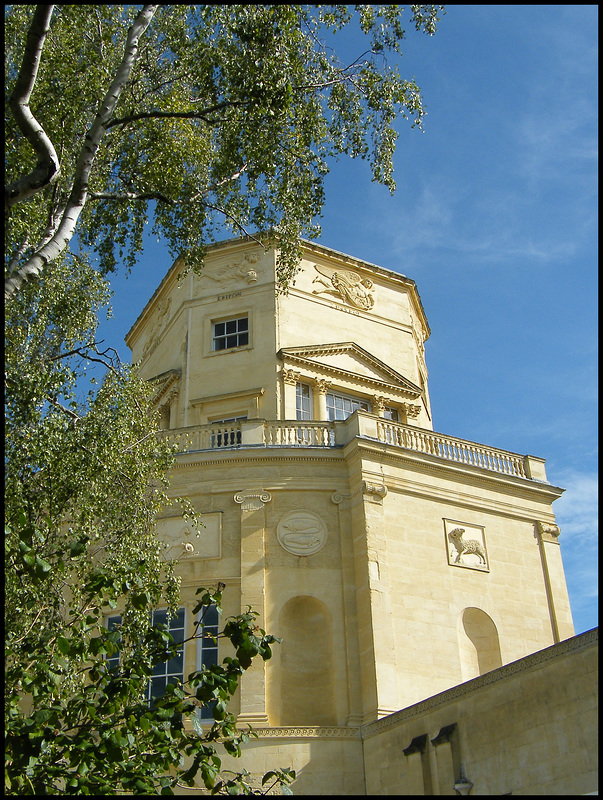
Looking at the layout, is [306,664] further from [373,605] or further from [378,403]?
[378,403]

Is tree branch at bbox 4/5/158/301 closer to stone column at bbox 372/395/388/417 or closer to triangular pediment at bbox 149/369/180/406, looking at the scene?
triangular pediment at bbox 149/369/180/406

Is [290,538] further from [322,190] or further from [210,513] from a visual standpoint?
[322,190]

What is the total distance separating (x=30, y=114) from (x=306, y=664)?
1438cm

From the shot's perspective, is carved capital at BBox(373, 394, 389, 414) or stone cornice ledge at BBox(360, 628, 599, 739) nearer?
stone cornice ledge at BBox(360, 628, 599, 739)

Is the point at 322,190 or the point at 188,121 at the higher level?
the point at 188,121

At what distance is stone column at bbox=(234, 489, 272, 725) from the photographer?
19.6 meters

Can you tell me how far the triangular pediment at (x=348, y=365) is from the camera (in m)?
28.0

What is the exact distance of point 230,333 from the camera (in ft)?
95.5

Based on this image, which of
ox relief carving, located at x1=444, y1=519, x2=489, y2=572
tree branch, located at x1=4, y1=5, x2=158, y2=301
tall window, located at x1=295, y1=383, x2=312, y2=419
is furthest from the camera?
tall window, located at x1=295, y1=383, x2=312, y2=419

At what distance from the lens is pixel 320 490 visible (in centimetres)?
2262

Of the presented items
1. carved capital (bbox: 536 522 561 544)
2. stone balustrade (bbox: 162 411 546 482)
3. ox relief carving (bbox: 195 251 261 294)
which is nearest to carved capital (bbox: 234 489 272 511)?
stone balustrade (bbox: 162 411 546 482)

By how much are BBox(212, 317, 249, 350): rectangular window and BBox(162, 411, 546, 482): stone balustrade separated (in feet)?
15.8

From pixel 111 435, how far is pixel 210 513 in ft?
26.6

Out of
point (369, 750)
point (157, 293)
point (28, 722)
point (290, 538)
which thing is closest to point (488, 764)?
point (369, 750)
